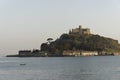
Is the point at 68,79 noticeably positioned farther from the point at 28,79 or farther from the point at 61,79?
the point at 28,79

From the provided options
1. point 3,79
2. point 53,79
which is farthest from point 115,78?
point 3,79

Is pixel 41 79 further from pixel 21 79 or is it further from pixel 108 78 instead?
pixel 108 78

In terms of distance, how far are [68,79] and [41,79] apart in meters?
5.20

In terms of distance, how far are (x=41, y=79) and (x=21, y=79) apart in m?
4.01

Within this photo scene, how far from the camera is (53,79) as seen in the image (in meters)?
78.6

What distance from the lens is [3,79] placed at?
8038cm

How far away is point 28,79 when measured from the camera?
77750 millimetres

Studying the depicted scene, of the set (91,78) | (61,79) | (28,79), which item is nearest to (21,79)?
(28,79)

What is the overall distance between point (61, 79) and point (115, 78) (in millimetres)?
10362

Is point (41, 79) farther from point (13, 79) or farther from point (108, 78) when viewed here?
point (108, 78)

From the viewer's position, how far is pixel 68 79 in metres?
78.1

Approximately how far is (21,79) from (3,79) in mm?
4039

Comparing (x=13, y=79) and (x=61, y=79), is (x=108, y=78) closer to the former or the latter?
(x=61, y=79)

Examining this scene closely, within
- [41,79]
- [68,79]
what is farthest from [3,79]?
[68,79]
